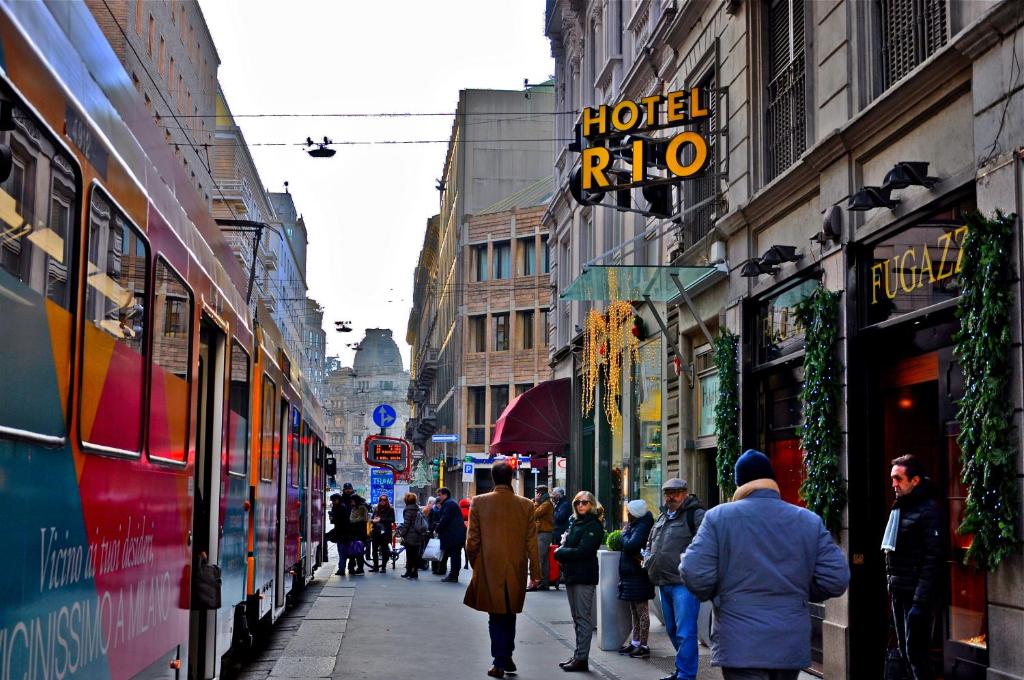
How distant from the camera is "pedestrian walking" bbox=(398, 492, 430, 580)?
26.5 m

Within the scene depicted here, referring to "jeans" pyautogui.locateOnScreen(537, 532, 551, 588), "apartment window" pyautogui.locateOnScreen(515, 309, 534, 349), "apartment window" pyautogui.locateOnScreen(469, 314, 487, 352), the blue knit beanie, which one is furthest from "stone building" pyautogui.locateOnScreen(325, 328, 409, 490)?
the blue knit beanie

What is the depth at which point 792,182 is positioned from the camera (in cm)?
1331

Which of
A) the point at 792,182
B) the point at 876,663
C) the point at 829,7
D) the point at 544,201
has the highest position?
the point at 544,201

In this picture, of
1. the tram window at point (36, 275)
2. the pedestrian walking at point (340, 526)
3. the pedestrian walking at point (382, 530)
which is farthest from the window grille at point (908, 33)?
the pedestrian walking at point (382, 530)

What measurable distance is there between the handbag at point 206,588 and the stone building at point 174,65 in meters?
31.7

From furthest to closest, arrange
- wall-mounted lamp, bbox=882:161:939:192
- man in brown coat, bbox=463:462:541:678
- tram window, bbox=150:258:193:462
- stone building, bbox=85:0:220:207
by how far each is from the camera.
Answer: stone building, bbox=85:0:220:207 < man in brown coat, bbox=463:462:541:678 < wall-mounted lamp, bbox=882:161:939:192 < tram window, bbox=150:258:193:462

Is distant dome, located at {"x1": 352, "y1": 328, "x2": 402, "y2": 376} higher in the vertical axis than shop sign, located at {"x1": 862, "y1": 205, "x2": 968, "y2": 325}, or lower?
higher

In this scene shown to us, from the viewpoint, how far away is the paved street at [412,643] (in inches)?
482

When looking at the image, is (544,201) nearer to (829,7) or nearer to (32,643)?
(829,7)

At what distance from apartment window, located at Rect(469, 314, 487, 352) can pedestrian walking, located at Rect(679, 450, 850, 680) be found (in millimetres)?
53539

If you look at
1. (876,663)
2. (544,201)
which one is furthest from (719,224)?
(544,201)

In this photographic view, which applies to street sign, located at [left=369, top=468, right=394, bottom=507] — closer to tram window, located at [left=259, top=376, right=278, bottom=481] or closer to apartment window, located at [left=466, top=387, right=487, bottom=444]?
apartment window, located at [left=466, top=387, right=487, bottom=444]

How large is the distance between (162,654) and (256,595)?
5.45 metres

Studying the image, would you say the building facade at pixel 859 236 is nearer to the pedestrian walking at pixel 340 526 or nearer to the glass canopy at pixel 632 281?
the glass canopy at pixel 632 281
